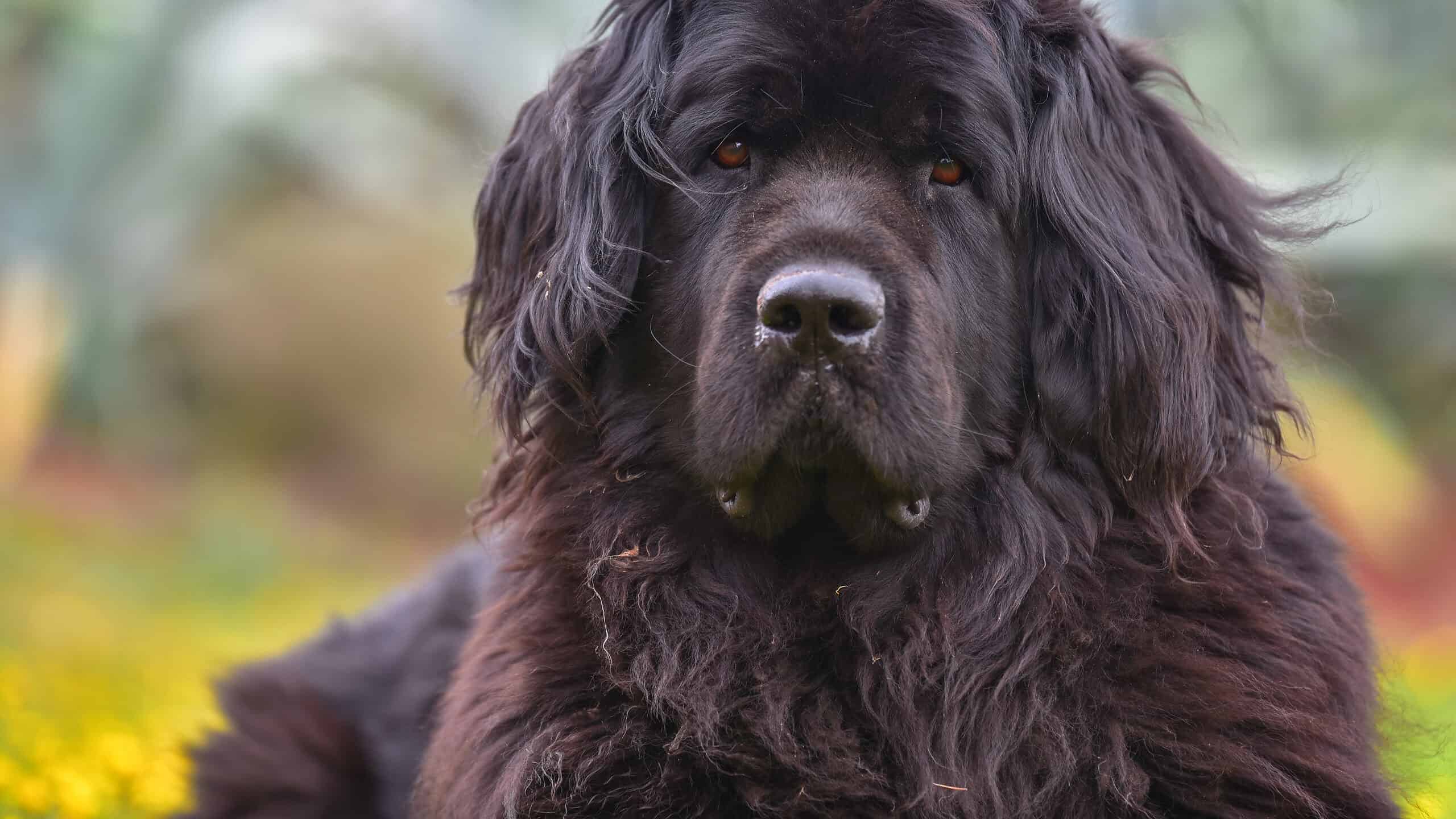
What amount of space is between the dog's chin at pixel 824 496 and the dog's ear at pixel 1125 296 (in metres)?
0.42

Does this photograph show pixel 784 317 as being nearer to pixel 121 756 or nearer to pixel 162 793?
pixel 162 793

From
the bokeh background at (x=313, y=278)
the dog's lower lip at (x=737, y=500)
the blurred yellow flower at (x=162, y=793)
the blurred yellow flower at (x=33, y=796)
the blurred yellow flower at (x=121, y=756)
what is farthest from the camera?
the bokeh background at (x=313, y=278)

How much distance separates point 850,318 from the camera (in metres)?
2.52

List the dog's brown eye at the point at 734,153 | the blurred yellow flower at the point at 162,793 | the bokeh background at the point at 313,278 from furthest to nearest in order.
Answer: the bokeh background at the point at 313,278 < the blurred yellow flower at the point at 162,793 < the dog's brown eye at the point at 734,153

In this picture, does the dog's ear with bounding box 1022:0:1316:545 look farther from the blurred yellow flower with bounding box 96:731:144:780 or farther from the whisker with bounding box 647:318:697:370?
the blurred yellow flower with bounding box 96:731:144:780

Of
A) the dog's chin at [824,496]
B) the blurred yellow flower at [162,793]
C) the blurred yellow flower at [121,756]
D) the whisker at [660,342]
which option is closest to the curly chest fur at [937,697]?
the dog's chin at [824,496]

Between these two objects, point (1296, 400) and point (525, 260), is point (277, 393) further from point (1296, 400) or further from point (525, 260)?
point (1296, 400)

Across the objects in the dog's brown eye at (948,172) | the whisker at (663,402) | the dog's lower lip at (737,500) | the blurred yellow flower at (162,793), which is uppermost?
the dog's brown eye at (948,172)

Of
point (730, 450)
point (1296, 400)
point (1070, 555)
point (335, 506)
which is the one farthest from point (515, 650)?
point (335, 506)

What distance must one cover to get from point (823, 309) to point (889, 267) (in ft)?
0.68

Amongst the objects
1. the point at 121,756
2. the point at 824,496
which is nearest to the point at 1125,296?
the point at 824,496

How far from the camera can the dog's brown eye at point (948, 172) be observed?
2.86 meters

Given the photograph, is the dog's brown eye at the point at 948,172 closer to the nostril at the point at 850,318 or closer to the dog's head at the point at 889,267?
the dog's head at the point at 889,267

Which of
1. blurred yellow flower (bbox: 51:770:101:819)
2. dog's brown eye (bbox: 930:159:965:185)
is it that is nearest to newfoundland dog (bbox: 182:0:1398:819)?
dog's brown eye (bbox: 930:159:965:185)
